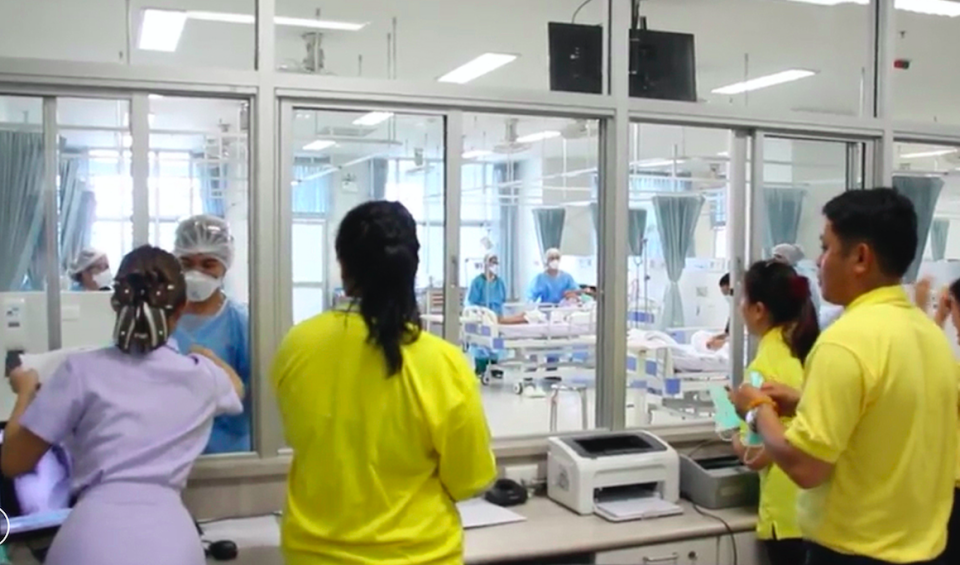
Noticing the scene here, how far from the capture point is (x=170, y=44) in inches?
243

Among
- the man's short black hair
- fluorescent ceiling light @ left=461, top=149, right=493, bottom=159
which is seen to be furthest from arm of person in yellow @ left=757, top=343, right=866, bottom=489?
fluorescent ceiling light @ left=461, top=149, right=493, bottom=159

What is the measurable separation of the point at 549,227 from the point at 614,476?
979cm

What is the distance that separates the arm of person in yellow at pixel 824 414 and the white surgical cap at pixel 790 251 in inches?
87.3

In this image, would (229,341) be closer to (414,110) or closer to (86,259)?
(414,110)

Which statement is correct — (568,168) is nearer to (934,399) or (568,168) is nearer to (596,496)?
(596,496)

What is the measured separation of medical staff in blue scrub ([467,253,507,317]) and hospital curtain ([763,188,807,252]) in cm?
512

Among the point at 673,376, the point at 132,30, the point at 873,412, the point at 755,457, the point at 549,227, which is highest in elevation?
the point at 132,30

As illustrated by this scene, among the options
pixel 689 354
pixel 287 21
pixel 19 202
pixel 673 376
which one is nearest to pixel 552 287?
pixel 689 354

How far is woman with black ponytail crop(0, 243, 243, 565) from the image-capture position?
5.95 ft

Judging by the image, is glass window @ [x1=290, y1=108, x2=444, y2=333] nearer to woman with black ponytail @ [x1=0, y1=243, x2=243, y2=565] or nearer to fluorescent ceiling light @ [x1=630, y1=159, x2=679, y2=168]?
woman with black ponytail @ [x1=0, y1=243, x2=243, y2=565]

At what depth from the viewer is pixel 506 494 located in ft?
9.57

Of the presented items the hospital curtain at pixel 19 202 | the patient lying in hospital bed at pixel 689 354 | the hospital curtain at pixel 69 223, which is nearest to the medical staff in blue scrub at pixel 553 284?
the patient lying in hospital bed at pixel 689 354

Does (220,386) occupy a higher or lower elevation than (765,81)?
lower

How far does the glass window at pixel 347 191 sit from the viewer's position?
2826 millimetres
